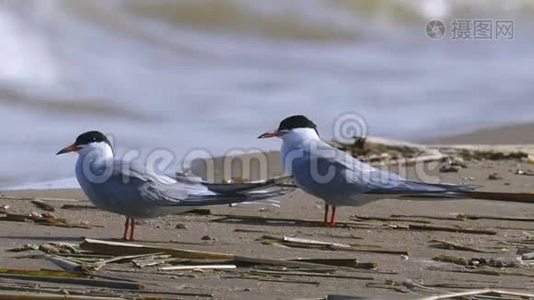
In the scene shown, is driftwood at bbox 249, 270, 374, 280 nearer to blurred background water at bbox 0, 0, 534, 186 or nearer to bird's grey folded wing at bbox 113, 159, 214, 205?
bird's grey folded wing at bbox 113, 159, 214, 205

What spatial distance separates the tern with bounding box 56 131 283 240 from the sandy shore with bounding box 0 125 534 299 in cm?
11

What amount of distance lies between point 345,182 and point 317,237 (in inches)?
27.8

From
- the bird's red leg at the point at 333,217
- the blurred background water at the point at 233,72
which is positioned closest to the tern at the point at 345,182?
the bird's red leg at the point at 333,217

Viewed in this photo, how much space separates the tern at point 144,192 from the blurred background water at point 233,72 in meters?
1.95

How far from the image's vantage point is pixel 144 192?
19.6 feet

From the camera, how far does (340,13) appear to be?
18.2 metres

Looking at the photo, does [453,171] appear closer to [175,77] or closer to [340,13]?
[175,77]

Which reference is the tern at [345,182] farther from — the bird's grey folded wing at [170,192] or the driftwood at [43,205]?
the driftwood at [43,205]

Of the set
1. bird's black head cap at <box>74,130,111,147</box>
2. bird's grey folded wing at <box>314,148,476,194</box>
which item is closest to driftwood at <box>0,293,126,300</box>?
bird's black head cap at <box>74,130,111,147</box>

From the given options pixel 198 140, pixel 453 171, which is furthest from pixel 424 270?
pixel 198 140

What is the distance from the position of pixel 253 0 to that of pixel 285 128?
1040 cm

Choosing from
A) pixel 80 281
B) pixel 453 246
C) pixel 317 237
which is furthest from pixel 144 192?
pixel 80 281

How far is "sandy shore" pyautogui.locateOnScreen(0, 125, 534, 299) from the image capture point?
462cm

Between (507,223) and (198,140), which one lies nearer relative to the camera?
(507,223)
